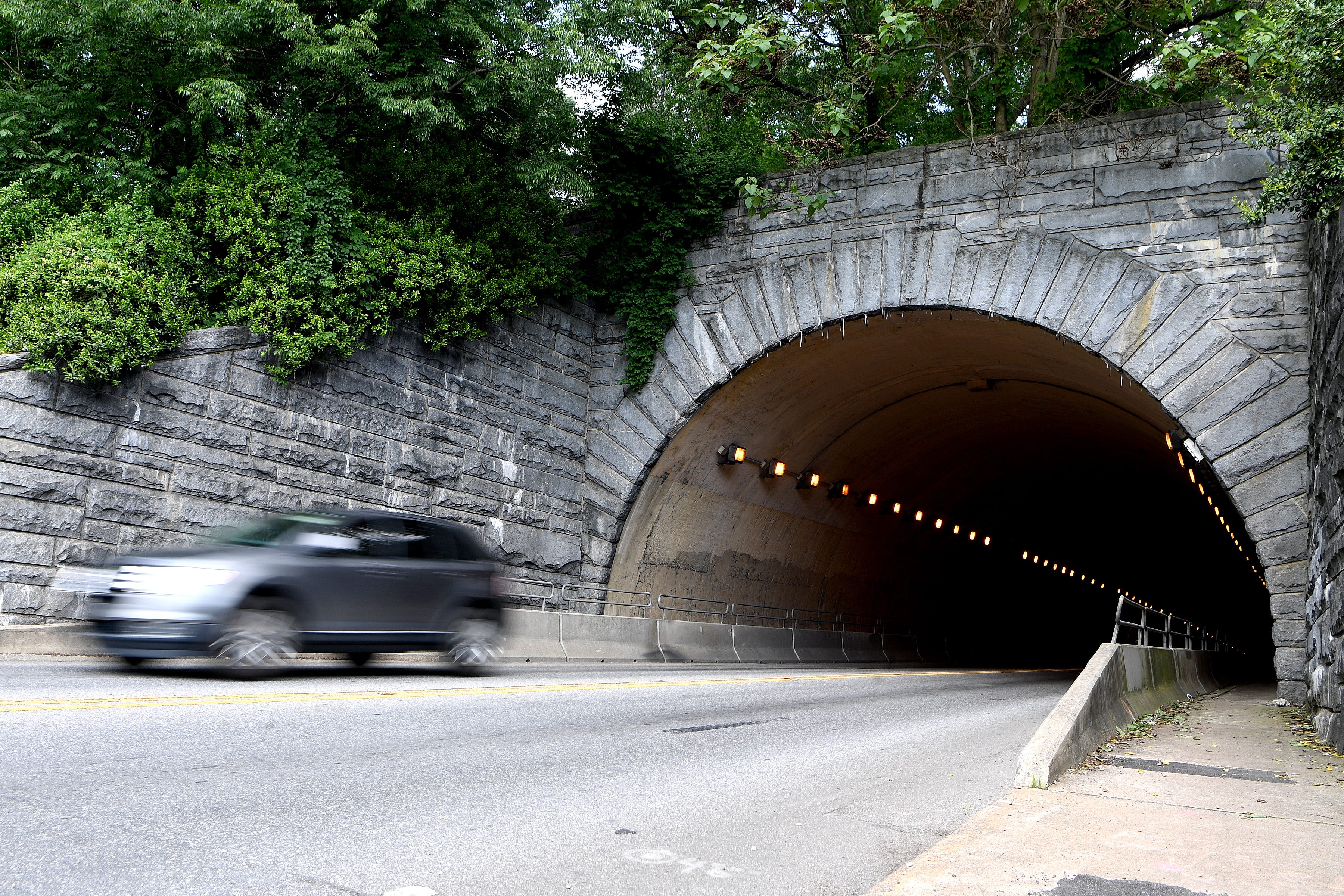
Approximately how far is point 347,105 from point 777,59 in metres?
8.11

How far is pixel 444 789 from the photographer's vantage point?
518 centimetres

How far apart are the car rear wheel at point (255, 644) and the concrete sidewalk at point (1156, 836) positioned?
21.5ft

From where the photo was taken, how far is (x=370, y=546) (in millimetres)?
10320

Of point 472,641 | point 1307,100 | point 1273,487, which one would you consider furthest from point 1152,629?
point 472,641

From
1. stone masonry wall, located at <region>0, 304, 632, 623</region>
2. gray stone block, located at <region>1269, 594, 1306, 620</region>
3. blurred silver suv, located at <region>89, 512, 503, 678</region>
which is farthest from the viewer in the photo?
gray stone block, located at <region>1269, 594, 1306, 620</region>

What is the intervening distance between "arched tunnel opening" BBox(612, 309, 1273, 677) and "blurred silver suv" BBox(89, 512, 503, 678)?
24.0 feet

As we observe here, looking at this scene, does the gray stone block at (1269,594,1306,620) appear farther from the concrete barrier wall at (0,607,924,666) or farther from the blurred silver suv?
the blurred silver suv

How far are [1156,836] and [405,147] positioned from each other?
49.8 feet

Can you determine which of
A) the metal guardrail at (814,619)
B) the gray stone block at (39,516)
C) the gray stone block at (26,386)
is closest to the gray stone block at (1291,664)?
the metal guardrail at (814,619)

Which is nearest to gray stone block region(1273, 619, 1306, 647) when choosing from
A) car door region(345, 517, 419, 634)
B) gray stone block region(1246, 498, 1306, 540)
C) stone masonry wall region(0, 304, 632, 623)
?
gray stone block region(1246, 498, 1306, 540)

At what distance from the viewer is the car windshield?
984 centimetres

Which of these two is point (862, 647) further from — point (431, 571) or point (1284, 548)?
point (431, 571)

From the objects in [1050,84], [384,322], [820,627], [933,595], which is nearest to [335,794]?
[384,322]

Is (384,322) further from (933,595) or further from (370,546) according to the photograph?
(933,595)
